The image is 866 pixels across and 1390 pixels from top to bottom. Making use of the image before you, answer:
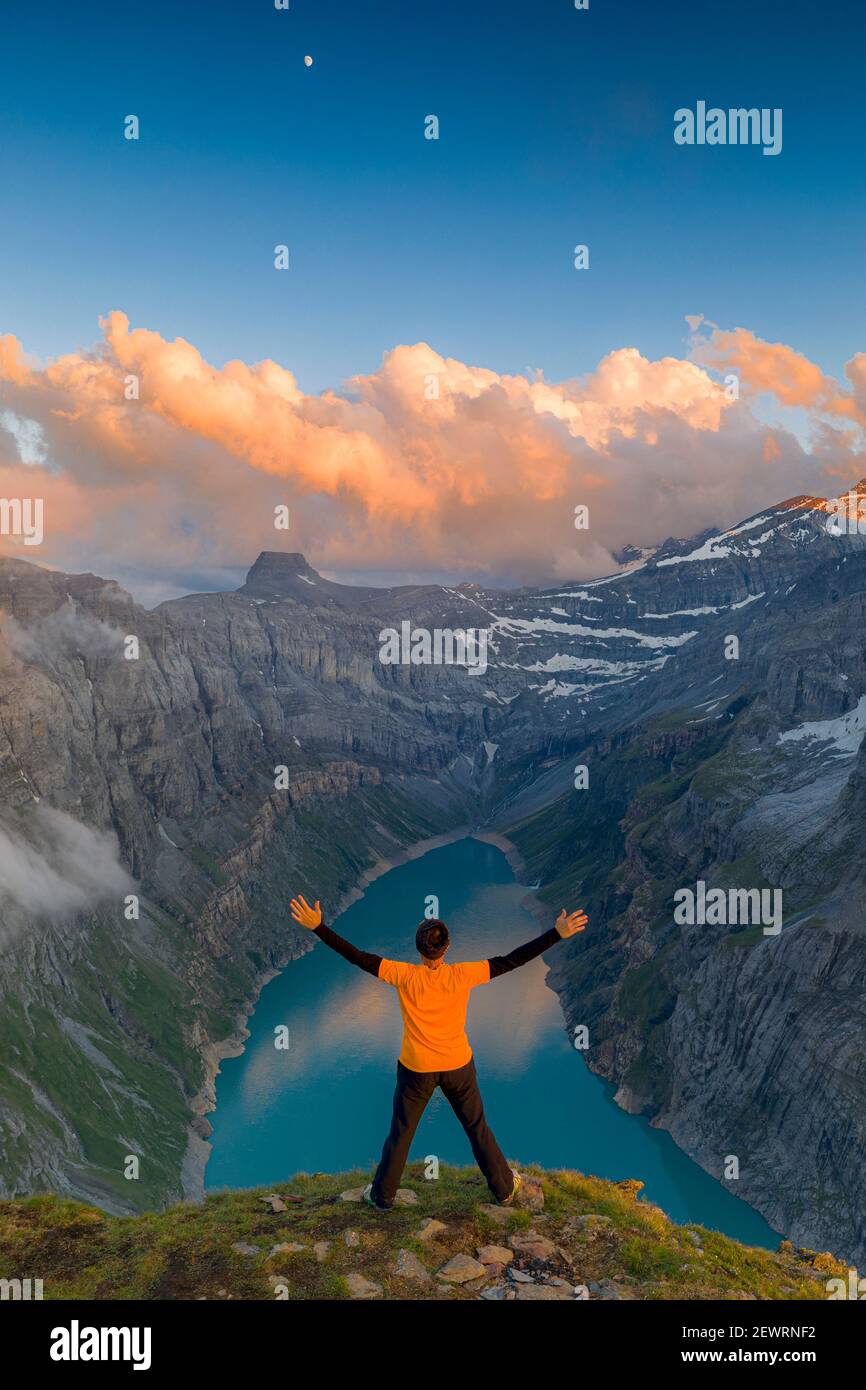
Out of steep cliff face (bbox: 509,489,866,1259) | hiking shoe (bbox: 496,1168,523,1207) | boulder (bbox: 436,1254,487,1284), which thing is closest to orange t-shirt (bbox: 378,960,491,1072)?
boulder (bbox: 436,1254,487,1284)

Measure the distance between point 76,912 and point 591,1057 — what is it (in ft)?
352

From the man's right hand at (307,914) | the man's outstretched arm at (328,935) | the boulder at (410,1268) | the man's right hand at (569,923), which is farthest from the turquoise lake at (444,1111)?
the man's right hand at (307,914)

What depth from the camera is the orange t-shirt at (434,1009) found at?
53.6 feet

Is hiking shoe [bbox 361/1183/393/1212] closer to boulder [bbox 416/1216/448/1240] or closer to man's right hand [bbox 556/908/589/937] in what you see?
boulder [bbox 416/1216/448/1240]

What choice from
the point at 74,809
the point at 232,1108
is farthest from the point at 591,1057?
the point at 74,809

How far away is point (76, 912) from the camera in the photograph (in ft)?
552

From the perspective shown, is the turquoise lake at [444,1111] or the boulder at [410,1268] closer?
the boulder at [410,1268]

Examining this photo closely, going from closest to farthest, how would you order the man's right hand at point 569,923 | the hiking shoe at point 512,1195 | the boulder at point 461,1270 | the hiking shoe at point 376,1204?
the boulder at point 461,1270 < the man's right hand at point 569,923 < the hiking shoe at point 376,1204 < the hiking shoe at point 512,1195

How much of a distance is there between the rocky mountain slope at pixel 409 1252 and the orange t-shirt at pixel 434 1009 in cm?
381

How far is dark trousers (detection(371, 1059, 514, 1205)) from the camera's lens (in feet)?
54.8

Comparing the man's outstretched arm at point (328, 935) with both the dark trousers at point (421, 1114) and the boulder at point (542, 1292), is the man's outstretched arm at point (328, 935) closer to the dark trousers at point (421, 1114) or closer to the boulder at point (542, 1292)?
the dark trousers at point (421, 1114)

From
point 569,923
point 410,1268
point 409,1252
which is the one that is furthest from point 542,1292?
point 569,923
